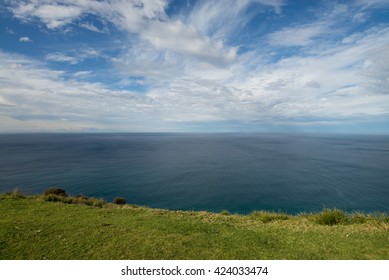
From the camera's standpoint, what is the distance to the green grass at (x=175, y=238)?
7520 millimetres

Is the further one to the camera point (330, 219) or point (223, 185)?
point (223, 185)

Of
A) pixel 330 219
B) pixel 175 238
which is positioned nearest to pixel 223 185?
pixel 330 219

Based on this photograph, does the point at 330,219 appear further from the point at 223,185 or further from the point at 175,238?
the point at 223,185

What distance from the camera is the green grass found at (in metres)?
7.52

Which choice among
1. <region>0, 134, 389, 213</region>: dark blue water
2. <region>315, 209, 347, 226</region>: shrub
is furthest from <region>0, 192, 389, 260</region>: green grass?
<region>0, 134, 389, 213</region>: dark blue water

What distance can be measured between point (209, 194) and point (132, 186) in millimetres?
18075

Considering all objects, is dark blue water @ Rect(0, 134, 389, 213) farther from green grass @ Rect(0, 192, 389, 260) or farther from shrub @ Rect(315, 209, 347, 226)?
green grass @ Rect(0, 192, 389, 260)

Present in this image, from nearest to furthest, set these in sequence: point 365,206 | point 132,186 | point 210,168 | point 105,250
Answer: point 105,250, point 365,206, point 132,186, point 210,168

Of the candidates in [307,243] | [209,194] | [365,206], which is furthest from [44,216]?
[365,206]

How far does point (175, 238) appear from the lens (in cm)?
888

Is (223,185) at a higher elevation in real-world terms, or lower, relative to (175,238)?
lower

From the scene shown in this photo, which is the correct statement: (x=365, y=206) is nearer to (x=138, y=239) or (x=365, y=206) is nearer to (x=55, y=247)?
(x=138, y=239)

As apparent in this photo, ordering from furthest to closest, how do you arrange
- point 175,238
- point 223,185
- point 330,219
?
point 223,185 < point 330,219 < point 175,238
